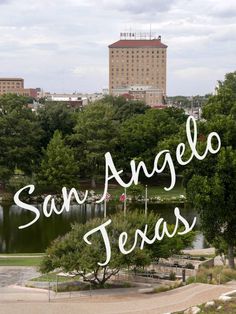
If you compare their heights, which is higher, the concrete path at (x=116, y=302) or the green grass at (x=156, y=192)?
the green grass at (x=156, y=192)

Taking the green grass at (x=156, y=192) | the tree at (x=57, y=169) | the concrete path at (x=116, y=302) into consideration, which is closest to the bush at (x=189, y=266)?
the concrete path at (x=116, y=302)

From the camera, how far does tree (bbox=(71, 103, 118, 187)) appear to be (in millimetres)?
67812

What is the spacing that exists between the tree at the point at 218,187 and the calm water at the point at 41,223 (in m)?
9.89

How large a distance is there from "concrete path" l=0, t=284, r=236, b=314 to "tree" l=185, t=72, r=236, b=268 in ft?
18.7

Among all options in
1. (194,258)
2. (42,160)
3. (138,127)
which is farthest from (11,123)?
(194,258)

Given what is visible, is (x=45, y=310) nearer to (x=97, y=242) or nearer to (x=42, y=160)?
(x=97, y=242)

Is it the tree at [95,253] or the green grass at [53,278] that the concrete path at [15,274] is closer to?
the green grass at [53,278]

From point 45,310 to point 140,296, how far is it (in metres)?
4.39

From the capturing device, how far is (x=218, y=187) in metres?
32.6

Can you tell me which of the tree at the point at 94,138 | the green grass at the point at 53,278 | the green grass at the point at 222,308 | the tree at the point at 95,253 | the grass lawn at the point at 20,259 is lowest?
the grass lawn at the point at 20,259

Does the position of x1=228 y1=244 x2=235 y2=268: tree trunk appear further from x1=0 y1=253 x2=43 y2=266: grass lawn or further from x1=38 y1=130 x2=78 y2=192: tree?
x1=38 y1=130 x2=78 y2=192: tree

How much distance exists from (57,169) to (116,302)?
3735 cm

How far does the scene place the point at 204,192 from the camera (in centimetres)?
3269

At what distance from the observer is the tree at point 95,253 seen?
27906mm
